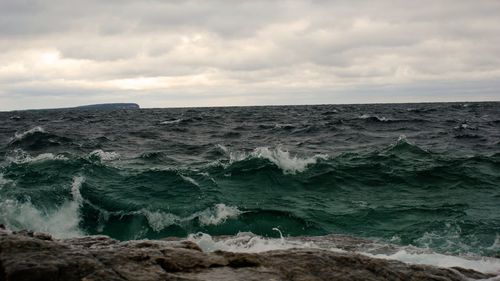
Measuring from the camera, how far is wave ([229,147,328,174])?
15672 millimetres

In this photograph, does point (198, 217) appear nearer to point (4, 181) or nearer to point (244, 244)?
point (244, 244)

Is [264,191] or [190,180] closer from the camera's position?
[264,191]

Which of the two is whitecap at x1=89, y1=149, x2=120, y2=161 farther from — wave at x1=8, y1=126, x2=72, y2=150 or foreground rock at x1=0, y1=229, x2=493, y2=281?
foreground rock at x1=0, y1=229, x2=493, y2=281

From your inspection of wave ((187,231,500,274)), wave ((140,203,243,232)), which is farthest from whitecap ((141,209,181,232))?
wave ((187,231,500,274))

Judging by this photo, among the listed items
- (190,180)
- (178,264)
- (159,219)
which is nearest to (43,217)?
(159,219)

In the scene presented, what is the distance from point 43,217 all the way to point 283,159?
318 inches

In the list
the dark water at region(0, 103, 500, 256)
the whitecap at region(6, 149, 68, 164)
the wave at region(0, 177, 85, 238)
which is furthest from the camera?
the whitecap at region(6, 149, 68, 164)

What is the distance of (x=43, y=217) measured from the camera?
1101 cm

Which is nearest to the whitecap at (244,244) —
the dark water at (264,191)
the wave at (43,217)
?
the dark water at (264,191)

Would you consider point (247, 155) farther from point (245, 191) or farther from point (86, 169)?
point (86, 169)

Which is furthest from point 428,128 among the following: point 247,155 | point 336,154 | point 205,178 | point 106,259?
point 106,259

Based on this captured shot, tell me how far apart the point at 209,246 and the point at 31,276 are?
2863 mm

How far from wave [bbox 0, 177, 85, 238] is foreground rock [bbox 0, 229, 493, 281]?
5.86m

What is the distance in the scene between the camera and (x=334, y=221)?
10.7 m
